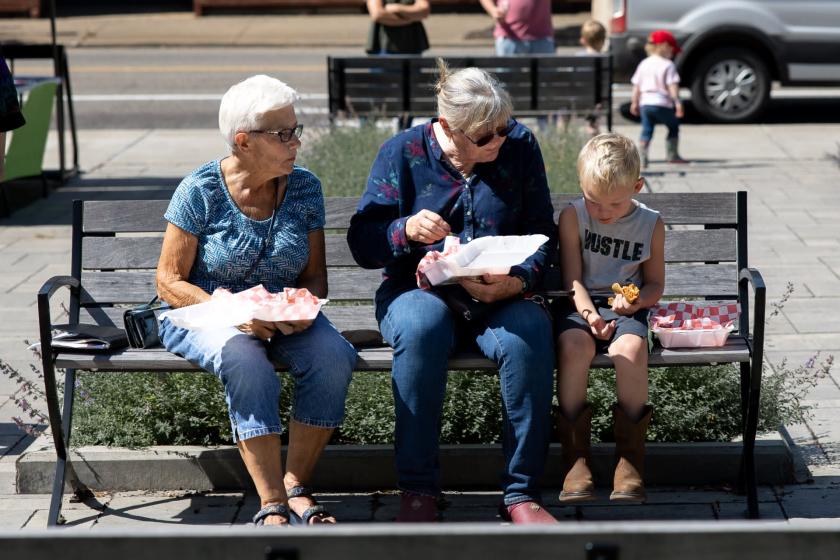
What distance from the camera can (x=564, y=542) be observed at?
6.86ft

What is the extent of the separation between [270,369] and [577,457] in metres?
0.98

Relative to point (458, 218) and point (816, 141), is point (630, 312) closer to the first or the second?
point (458, 218)

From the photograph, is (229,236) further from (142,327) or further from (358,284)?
(358,284)

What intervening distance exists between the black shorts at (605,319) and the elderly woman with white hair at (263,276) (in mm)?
691

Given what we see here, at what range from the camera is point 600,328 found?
160 inches

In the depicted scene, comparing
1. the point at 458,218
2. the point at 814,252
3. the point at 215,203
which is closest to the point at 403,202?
the point at 458,218

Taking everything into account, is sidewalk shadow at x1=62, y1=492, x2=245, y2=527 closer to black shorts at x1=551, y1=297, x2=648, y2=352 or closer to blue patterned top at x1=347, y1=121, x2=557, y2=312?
blue patterned top at x1=347, y1=121, x2=557, y2=312

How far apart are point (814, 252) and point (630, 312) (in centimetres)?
386

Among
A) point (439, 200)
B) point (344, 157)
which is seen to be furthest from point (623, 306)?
point (344, 157)

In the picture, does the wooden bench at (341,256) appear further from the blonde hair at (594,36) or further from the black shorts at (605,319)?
the blonde hair at (594,36)

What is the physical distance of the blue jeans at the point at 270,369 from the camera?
3.80 m

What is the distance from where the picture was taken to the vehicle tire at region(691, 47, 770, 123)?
1305 cm

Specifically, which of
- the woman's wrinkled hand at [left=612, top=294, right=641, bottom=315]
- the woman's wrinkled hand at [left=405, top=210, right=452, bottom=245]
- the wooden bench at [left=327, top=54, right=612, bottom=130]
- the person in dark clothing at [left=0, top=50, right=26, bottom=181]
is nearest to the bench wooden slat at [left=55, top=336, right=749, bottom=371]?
the woman's wrinkled hand at [left=612, top=294, right=641, bottom=315]

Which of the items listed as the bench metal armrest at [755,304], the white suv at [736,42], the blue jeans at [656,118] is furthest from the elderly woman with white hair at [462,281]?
the white suv at [736,42]
